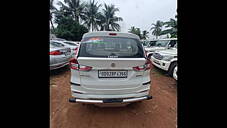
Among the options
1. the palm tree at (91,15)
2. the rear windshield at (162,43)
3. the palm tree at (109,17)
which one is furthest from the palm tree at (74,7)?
the rear windshield at (162,43)

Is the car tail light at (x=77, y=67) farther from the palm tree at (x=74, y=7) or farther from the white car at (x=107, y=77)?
the palm tree at (x=74, y=7)

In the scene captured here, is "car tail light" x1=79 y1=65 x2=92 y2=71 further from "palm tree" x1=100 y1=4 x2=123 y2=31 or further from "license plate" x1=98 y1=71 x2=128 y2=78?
"palm tree" x1=100 y1=4 x2=123 y2=31

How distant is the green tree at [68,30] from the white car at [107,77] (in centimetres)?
2415

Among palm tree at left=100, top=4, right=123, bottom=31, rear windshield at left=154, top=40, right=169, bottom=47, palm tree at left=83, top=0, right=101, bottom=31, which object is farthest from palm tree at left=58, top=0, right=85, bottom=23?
rear windshield at left=154, top=40, right=169, bottom=47

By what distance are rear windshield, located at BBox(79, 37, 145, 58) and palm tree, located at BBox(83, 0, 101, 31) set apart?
3015cm

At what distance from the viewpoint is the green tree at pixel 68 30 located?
76.3 feet

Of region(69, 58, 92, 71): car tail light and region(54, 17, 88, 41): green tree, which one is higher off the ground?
region(54, 17, 88, 41): green tree

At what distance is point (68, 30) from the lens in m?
23.8

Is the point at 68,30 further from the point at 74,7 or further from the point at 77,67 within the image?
the point at 77,67

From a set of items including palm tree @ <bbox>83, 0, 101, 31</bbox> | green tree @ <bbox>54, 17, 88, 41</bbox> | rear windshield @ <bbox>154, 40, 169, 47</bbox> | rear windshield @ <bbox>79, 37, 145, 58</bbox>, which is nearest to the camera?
rear windshield @ <bbox>79, 37, 145, 58</bbox>

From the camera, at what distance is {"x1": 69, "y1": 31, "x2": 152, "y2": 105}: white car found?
1.74m
